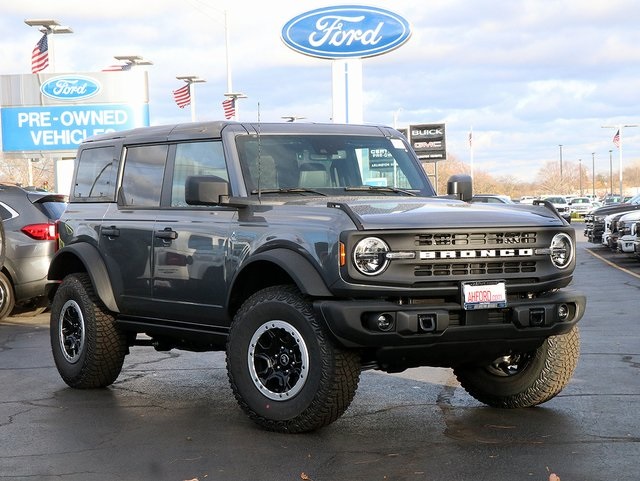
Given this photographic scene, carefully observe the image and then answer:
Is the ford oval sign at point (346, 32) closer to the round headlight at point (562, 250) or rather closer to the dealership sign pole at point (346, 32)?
the dealership sign pole at point (346, 32)

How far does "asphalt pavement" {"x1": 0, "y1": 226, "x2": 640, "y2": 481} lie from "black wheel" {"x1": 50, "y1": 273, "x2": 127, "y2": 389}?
0.16 metres

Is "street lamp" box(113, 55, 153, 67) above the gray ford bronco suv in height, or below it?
above

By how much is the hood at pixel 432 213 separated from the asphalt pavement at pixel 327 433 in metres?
1.27

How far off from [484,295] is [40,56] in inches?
1331

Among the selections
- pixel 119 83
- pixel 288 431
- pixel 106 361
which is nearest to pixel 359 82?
pixel 119 83

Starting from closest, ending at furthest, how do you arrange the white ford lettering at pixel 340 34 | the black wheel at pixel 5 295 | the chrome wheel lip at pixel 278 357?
the chrome wheel lip at pixel 278 357 → the black wheel at pixel 5 295 → the white ford lettering at pixel 340 34

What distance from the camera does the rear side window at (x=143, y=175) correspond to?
8.35 metres

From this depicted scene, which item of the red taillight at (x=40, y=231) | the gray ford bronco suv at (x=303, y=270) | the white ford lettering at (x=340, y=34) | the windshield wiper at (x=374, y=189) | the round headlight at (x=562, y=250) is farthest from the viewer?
the white ford lettering at (x=340, y=34)

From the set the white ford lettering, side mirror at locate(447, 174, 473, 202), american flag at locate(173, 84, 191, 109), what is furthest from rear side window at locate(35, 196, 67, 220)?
american flag at locate(173, 84, 191, 109)

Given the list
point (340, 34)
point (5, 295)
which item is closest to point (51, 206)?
point (5, 295)

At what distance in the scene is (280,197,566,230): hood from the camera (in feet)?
21.4

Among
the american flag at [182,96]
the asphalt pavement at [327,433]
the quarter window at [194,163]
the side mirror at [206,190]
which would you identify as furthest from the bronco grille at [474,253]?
the american flag at [182,96]

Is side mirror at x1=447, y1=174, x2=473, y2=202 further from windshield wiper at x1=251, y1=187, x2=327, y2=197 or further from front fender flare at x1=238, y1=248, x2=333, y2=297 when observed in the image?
front fender flare at x1=238, y1=248, x2=333, y2=297

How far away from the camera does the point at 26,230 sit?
46.7 feet
